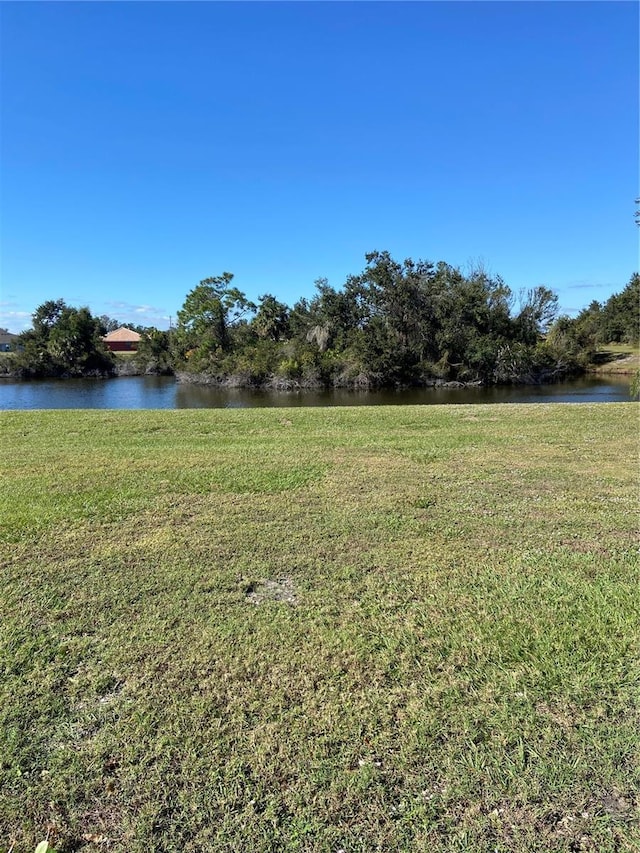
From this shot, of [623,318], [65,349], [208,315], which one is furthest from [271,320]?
[623,318]

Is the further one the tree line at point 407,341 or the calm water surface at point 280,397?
the tree line at point 407,341

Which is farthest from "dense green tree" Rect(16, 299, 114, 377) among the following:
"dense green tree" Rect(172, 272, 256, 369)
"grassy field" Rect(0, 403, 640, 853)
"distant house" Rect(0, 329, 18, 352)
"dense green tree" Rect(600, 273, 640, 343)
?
"dense green tree" Rect(600, 273, 640, 343)

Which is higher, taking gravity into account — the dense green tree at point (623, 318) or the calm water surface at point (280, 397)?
the dense green tree at point (623, 318)

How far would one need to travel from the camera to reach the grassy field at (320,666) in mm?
1572

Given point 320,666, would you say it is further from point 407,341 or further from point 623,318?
point 623,318

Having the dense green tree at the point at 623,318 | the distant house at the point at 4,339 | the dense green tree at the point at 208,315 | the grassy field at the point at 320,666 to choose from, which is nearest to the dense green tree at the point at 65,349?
the dense green tree at the point at 208,315

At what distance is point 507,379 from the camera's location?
103 feet

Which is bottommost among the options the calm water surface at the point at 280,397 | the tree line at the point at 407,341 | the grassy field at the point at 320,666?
the grassy field at the point at 320,666

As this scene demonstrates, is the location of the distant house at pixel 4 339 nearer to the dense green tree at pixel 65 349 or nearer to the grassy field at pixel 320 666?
the dense green tree at pixel 65 349

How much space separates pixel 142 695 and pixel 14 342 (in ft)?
185

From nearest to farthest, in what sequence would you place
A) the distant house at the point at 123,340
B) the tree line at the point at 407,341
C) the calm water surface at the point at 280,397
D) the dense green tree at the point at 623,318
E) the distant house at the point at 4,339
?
the calm water surface at the point at 280,397 → the tree line at the point at 407,341 → the dense green tree at the point at 623,318 → the distant house at the point at 4,339 → the distant house at the point at 123,340

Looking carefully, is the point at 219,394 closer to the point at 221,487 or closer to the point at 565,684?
the point at 221,487

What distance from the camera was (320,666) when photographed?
2.25m

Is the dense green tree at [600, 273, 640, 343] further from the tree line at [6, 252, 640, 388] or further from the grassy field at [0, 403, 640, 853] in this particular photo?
the grassy field at [0, 403, 640, 853]
